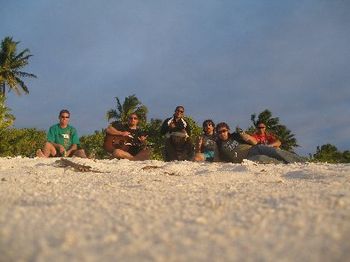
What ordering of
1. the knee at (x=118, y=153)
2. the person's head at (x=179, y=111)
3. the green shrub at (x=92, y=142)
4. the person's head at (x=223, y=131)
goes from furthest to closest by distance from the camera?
1. the green shrub at (x=92, y=142)
2. the person's head at (x=179, y=111)
3. the knee at (x=118, y=153)
4. the person's head at (x=223, y=131)

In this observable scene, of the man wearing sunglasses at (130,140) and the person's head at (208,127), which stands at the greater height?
the person's head at (208,127)

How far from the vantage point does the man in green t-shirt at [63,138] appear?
749 centimetres

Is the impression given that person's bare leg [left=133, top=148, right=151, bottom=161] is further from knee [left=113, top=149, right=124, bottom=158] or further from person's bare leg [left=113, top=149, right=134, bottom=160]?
knee [left=113, top=149, right=124, bottom=158]

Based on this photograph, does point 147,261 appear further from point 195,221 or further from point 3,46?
point 3,46

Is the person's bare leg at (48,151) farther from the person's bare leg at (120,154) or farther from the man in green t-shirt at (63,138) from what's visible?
the person's bare leg at (120,154)

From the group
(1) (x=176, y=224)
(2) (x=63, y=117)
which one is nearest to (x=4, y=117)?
(2) (x=63, y=117)

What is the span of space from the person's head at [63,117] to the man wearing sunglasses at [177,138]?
1.81 metres

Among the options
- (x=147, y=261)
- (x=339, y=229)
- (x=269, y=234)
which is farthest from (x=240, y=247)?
(x=339, y=229)

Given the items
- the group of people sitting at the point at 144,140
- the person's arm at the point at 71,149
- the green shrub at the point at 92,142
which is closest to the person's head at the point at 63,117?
the group of people sitting at the point at 144,140

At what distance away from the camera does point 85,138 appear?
29422mm

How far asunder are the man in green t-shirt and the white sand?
15.3 ft

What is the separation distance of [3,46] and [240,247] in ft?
111

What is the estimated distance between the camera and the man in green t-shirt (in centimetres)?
749

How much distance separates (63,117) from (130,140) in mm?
1322
